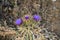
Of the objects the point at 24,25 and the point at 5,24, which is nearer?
the point at 24,25

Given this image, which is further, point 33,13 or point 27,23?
point 33,13

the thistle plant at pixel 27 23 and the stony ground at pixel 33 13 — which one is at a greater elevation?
the thistle plant at pixel 27 23

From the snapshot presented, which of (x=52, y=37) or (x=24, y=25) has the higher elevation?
(x=24, y=25)

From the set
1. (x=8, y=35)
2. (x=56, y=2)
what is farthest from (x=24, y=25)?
(x=56, y=2)

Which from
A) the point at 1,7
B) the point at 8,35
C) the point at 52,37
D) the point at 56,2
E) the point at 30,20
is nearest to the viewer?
the point at 30,20

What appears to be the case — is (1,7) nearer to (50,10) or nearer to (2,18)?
(2,18)

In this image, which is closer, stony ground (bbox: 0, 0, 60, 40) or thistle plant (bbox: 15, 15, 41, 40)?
thistle plant (bbox: 15, 15, 41, 40)

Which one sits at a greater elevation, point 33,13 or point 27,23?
point 27,23

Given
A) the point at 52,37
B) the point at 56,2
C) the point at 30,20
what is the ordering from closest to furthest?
the point at 30,20
the point at 52,37
the point at 56,2
